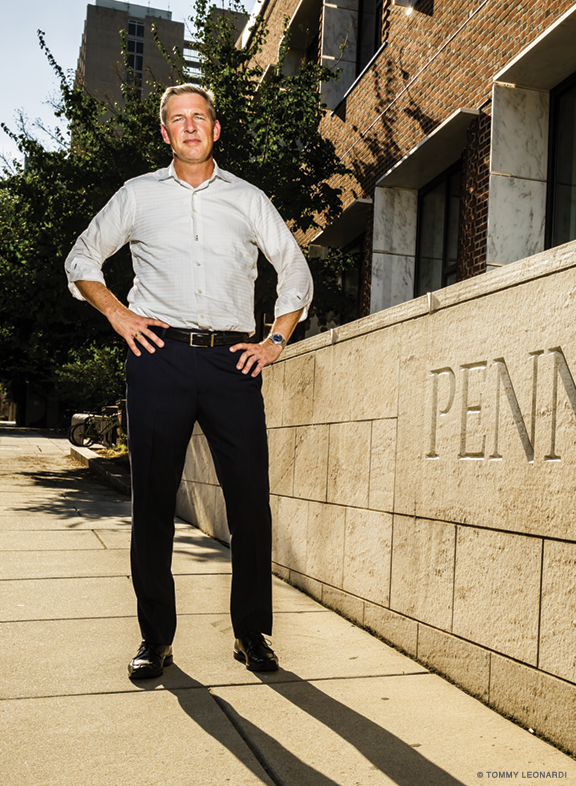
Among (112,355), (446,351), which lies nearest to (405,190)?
(446,351)

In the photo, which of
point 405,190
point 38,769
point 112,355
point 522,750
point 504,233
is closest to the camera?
point 38,769

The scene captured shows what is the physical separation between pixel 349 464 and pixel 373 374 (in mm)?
541

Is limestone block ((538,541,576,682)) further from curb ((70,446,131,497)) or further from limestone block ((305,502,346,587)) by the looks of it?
curb ((70,446,131,497))

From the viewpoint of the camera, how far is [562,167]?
7.79 meters

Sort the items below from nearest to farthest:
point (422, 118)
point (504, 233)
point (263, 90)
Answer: point (504, 233), point (422, 118), point (263, 90)

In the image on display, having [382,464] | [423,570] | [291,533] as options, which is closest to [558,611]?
[423,570]

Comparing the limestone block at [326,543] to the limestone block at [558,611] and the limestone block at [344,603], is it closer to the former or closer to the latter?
the limestone block at [344,603]

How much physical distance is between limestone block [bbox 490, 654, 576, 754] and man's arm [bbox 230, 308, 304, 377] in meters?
1.44

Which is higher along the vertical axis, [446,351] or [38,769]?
[446,351]

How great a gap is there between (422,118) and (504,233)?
8.76 feet

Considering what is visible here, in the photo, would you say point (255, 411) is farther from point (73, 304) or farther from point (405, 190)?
point (73, 304)

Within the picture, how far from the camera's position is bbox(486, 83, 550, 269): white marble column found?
791cm

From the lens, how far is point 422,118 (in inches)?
388

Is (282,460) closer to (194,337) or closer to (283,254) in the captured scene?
(283,254)
